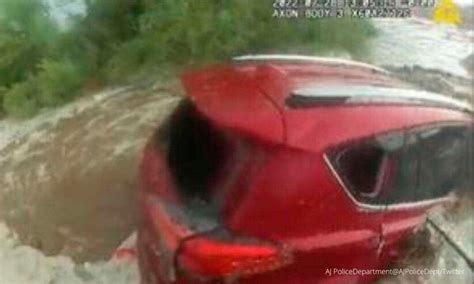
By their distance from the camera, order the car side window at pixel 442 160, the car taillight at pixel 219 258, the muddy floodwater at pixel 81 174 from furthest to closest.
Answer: the muddy floodwater at pixel 81 174
the car side window at pixel 442 160
the car taillight at pixel 219 258

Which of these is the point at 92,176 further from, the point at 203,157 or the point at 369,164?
the point at 369,164

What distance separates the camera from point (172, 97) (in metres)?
1.94

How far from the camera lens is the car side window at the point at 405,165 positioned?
5.80 ft

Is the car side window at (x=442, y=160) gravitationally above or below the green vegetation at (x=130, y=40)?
below

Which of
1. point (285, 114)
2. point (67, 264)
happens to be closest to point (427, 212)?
point (285, 114)

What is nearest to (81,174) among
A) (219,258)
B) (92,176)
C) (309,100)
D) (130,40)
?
(92,176)

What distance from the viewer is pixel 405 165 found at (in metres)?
1.82

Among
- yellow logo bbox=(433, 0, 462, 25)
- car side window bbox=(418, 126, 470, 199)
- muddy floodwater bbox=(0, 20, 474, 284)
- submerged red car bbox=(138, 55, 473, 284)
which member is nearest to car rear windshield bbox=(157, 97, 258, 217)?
submerged red car bbox=(138, 55, 473, 284)

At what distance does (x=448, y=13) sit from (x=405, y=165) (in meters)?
0.38

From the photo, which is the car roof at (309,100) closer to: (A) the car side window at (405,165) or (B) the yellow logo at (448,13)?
(A) the car side window at (405,165)

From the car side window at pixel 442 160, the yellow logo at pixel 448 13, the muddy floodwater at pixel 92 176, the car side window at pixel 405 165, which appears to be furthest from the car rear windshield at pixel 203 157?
the yellow logo at pixel 448 13

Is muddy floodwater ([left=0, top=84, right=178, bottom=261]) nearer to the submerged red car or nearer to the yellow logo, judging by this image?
the submerged red car

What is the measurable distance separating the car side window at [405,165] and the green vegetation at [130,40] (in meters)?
0.28

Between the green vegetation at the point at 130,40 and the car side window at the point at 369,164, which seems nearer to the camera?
the car side window at the point at 369,164
